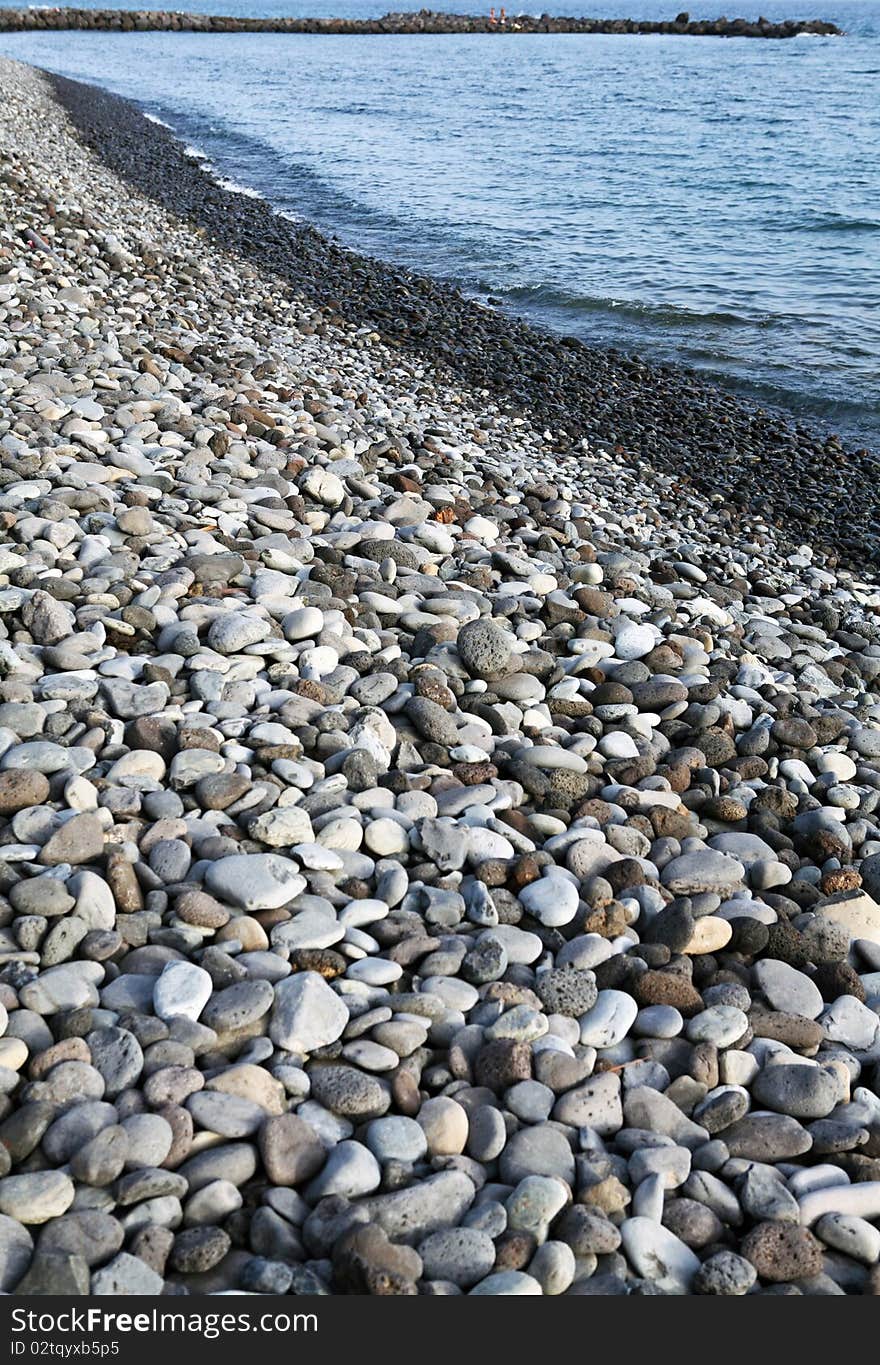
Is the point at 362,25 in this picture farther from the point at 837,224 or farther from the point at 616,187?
the point at 837,224

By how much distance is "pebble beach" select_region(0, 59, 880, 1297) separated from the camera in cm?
196

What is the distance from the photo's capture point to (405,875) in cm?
273

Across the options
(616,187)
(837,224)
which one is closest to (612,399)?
(837,224)

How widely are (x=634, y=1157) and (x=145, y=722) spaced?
70.5 inches

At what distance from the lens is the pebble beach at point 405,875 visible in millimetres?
1962

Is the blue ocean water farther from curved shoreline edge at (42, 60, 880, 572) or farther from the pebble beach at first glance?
the pebble beach

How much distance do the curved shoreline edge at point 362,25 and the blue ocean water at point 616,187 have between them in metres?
25.4

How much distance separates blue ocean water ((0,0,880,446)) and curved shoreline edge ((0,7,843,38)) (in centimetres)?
2539

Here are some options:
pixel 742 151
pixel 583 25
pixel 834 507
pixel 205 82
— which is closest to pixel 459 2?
pixel 583 25

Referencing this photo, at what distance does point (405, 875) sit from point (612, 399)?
21.9 ft

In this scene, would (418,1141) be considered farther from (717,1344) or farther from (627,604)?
(627,604)

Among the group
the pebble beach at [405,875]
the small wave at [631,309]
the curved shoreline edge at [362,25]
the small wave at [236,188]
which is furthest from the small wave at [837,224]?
the curved shoreline edge at [362,25]

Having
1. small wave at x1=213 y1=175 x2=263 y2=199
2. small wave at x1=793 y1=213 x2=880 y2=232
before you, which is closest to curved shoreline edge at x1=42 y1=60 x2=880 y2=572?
small wave at x1=213 y1=175 x2=263 y2=199

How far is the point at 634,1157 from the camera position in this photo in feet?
6.97
